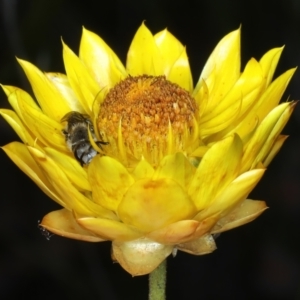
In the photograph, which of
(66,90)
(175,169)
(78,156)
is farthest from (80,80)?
(175,169)

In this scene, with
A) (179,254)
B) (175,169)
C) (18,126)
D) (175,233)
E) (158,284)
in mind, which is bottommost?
(179,254)

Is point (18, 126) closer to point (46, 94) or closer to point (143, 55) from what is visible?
point (46, 94)

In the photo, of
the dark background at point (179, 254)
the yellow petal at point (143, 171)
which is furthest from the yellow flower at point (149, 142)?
the dark background at point (179, 254)

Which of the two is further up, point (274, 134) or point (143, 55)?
point (143, 55)

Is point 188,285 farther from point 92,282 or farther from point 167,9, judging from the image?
point 167,9

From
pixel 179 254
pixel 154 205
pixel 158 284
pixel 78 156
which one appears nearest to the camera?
pixel 154 205

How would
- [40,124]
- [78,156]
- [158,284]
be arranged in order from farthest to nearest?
[40,124] → [78,156] → [158,284]

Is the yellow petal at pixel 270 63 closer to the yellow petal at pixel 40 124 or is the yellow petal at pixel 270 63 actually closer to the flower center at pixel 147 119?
the flower center at pixel 147 119
